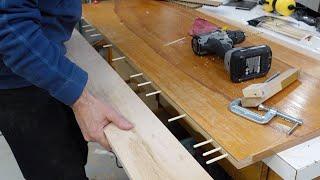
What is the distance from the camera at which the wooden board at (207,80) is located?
76 centimetres

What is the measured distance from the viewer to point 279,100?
896mm

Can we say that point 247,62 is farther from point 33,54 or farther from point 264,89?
point 33,54

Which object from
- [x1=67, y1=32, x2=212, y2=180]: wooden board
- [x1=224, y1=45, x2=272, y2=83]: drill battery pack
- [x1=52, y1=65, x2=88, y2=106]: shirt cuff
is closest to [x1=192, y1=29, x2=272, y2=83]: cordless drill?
[x1=224, y1=45, x2=272, y2=83]: drill battery pack

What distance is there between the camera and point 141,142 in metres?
0.80

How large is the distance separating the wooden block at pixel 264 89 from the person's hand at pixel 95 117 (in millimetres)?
304

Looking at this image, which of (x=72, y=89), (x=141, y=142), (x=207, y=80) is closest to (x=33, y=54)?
(x=72, y=89)

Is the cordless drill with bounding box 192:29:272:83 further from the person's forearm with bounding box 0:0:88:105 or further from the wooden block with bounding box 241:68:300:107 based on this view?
the person's forearm with bounding box 0:0:88:105

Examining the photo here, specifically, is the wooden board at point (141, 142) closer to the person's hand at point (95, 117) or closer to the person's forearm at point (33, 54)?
the person's hand at point (95, 117)

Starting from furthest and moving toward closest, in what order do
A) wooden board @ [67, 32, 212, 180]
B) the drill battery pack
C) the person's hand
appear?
1. the drill battery pack
2. the person's hand
3. wooden board @ [67, 32, 212, 180]

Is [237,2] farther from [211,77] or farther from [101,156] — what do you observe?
[101,156]

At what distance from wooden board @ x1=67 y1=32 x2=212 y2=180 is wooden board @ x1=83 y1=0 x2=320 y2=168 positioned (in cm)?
8

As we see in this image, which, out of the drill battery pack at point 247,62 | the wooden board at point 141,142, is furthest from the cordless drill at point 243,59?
the wooden board at point 141,142

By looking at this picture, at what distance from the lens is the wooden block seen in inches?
33.3

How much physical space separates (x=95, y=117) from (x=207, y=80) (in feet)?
1.18
